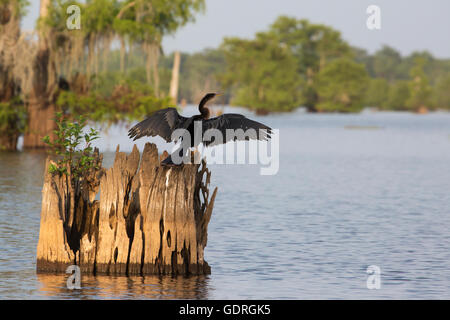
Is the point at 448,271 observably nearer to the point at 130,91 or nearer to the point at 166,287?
the point at 166,287

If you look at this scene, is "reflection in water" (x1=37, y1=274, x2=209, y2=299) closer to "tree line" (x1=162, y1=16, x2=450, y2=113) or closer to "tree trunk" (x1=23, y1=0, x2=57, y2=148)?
"tree trunk" (x1=23, y1=0, x2=57, y2=148)

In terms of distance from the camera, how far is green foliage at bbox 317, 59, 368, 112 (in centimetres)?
14112

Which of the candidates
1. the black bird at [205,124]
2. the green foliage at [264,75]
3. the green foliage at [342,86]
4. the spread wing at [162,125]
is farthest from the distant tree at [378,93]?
the black bird at [205,124]

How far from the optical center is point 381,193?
2708cm

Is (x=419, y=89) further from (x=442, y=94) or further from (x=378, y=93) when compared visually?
(x=442, y=94)

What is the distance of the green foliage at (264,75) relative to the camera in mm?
134875

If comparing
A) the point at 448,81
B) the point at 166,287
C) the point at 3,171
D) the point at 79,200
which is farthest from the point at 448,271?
the point at 448,81

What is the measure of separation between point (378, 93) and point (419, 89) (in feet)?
47.4

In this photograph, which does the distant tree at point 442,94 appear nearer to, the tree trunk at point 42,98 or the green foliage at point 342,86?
the green foliage at point 342,86

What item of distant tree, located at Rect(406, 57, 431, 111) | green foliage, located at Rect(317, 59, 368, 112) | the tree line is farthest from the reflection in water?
distant tree, located at Rect(406, 57, 431, 111)

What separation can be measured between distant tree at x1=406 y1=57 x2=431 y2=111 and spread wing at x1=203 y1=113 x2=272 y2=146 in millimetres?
148081

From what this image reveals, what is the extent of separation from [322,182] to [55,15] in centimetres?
1414

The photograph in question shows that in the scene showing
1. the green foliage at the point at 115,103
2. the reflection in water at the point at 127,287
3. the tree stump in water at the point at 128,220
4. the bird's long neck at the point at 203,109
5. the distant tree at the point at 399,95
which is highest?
the distant tree at the point at 399,95

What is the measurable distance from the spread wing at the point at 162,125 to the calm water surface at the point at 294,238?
2030 millimetres
